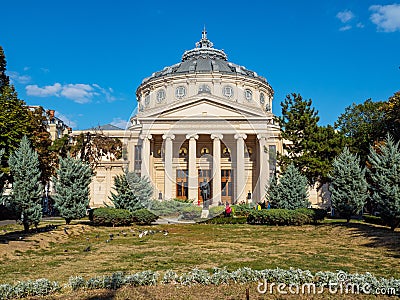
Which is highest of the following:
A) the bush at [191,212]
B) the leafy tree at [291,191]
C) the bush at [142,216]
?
the leafy tree at [291,191]

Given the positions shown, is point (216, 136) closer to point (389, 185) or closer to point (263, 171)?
point (263, 171)

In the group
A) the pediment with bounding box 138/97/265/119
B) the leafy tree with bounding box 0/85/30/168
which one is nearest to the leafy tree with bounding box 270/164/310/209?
the pediment with bounding box 138/97/265/119

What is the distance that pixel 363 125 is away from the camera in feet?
140

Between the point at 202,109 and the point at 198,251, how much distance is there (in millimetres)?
31403

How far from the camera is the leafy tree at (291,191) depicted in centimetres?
2977

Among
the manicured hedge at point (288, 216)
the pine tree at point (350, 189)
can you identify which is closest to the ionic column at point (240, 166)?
the manicured hedge at point (288, 216)

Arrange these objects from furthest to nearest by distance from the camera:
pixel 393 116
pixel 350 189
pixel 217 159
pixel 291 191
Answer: pixel 217 159 → pixel 393 116 → pixel 291 191 → pixel 350 189

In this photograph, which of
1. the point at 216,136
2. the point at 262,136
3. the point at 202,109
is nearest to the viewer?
the point at 216,136

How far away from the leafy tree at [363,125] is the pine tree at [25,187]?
78.5 ft

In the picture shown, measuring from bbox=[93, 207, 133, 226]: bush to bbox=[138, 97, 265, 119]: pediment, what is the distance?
19.2 m

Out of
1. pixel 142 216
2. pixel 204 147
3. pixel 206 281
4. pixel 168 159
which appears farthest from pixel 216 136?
pixel 206 281

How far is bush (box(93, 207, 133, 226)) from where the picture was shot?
27297 millimetres

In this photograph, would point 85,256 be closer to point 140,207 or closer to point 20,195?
point 20,195

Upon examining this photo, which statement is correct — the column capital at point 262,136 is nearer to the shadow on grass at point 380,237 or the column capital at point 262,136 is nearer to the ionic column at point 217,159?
the ionic column at point 217,159
